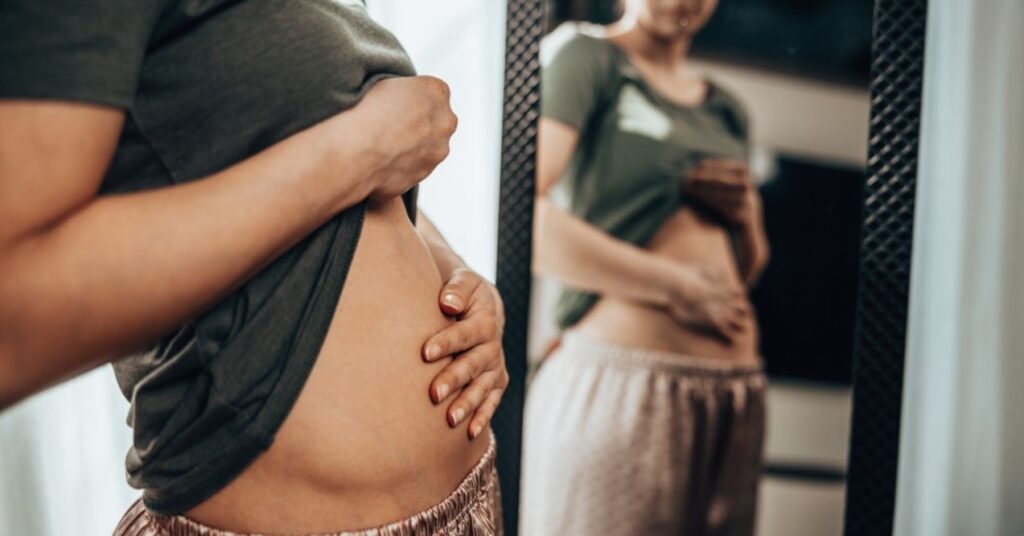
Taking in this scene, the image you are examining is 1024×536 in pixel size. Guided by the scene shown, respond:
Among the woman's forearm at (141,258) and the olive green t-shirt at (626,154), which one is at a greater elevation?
the woman's forearm at (141,258)

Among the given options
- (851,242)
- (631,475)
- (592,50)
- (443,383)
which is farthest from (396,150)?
(851,242)

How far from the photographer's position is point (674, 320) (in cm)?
121

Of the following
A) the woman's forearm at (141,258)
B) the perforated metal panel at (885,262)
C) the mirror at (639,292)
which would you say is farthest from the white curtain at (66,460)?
the perforated metal panel at (885,262)

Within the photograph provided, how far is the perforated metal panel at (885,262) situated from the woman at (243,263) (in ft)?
1.67

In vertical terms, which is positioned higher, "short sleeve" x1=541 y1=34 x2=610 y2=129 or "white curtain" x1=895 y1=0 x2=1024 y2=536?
"short sleeve" x1=541 y1=34 x2=610 y2=129

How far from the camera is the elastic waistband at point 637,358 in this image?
1.19 metres

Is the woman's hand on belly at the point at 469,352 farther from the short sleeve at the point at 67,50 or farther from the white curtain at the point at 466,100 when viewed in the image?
the white curtain at the point at 466,100

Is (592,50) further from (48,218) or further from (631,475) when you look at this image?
(48,218)

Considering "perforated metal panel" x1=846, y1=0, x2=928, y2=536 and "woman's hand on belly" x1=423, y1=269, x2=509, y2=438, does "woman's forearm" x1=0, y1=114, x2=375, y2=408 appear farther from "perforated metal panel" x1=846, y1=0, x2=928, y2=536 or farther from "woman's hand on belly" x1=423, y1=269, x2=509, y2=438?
"perforated metal panel" x1=846, y1=0, x2=928, y2=536

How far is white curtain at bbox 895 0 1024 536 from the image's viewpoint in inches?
58.2

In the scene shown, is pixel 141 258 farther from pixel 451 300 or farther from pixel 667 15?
pixel 667 15

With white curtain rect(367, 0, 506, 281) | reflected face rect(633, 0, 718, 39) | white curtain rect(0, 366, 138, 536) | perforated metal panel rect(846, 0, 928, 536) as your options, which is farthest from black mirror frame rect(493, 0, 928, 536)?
white curtain rect(0, 366, 138, 536)

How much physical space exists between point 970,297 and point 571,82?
40.9 inches

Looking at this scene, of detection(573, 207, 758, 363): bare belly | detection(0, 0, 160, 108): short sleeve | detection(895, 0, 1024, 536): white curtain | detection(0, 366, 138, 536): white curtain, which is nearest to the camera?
detection(0, 0, 160, 108): short sleeve
